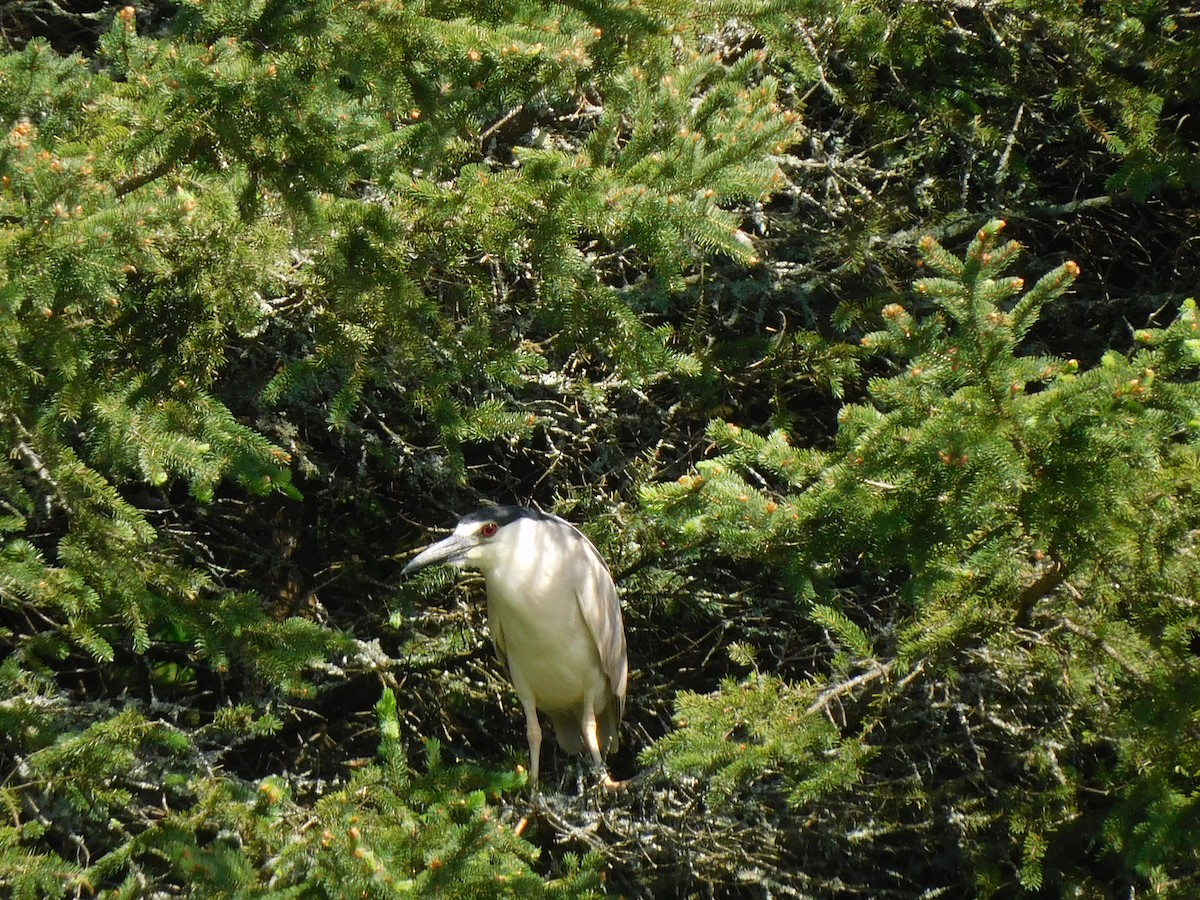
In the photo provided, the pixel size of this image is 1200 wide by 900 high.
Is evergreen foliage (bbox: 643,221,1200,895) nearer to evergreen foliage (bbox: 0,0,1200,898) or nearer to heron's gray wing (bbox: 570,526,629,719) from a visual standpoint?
evergreen foliage (bbox: 0,0,1200,898)

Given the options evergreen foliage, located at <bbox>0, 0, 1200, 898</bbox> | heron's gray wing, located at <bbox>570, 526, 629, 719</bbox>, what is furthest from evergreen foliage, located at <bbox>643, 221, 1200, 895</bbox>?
heron's gray wing, located at <bbox>570, 526, 629, 719</bbox>

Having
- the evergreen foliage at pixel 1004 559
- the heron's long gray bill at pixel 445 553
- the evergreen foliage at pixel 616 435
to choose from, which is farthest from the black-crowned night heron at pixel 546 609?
the evergreen foliage at pixel 1004 559

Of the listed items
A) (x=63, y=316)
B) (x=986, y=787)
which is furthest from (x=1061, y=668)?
(x=63, y=316)

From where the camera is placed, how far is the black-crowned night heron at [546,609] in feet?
11.8

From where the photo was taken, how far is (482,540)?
358cm

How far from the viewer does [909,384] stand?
2.31 meters

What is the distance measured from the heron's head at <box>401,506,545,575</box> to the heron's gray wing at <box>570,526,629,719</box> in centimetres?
24

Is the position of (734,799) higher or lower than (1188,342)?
lower

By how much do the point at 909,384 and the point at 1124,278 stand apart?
239 cm

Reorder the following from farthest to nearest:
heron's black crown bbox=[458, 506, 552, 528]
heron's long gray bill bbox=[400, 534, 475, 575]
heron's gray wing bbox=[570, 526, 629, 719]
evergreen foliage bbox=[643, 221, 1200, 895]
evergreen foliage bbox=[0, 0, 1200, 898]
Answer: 1. heron's gray wing bbox=[570, 526, 629, 719]
2. heron's black crown bbox=[458, 506, 552, 528]
3. heron's long gray bill bbox=[400, 534, 475, 575]
4. evergreen foliage bbox=[0, 0, 1200, 898]
5. evergreen foliage bbox=[643, 221, 1200, 895]

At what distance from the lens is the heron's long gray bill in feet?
11.3

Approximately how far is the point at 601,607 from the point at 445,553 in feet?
1.83

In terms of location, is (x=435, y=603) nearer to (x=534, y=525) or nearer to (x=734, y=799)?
(x=534, y=525)

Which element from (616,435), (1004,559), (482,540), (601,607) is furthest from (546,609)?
(1004,559)
